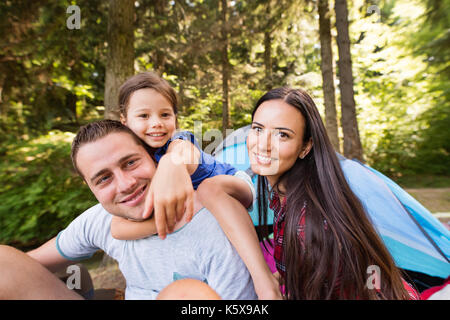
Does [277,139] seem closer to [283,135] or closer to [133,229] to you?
[283,135]

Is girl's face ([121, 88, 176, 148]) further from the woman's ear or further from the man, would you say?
the woman's ear

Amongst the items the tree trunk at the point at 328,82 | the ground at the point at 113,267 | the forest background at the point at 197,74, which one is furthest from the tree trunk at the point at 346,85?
the ground at the point at 113,267

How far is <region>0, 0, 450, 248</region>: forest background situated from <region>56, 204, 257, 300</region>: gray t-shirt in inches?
41.9

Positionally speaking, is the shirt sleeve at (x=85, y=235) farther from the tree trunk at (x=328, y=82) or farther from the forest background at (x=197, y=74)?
the tree trunk at (x=328, y=82)

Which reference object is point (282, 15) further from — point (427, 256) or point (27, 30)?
point (427, 256)

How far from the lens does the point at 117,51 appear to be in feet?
9.44

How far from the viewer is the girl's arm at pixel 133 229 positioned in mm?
942

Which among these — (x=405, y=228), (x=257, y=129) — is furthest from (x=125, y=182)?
(x=405, y=228)

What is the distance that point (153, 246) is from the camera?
39.1 inches

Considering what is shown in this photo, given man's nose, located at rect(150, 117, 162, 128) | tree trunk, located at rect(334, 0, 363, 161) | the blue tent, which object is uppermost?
tree trunk, located at rect(334, 0, 363, 161)

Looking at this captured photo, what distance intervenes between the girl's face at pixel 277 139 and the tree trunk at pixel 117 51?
7.58ft

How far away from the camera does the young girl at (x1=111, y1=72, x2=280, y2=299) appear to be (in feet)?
2.51

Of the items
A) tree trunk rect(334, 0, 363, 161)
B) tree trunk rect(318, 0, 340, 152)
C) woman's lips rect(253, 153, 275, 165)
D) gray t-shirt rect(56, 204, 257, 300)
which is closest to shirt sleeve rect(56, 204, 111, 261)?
gray t-shirt rect(56, 204, 257, 300)

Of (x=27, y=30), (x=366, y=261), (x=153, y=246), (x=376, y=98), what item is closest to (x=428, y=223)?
(x=366, y=261)
